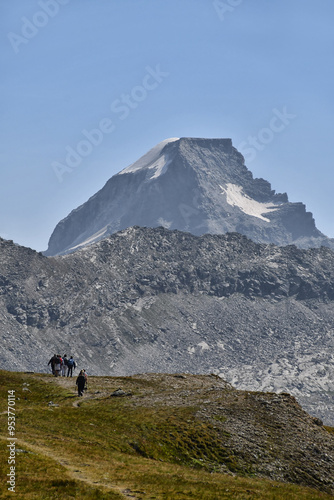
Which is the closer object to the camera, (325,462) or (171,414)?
(325,462)

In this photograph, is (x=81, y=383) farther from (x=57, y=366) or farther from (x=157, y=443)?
(x=57, y=366)

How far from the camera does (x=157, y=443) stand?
51.3 meters

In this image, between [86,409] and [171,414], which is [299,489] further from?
[86,409]

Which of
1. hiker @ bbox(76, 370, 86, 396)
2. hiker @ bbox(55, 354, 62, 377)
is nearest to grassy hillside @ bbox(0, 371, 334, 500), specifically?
hiker @ bbox(76, 370, 86, 396)

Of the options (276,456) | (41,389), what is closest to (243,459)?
(276,456)

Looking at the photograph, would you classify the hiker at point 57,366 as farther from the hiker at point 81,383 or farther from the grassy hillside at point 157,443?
the hiker at point 81,383

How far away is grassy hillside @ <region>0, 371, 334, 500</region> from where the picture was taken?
36219 millimetres

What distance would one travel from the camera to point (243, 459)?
5188cm

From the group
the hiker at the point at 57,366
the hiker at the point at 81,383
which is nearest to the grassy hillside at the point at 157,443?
the hiker at the point at 81,383

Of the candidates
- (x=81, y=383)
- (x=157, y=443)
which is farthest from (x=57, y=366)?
(x=157, y=443)

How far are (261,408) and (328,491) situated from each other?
11.5 meters

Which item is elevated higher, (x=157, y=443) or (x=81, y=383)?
(x=81, y=383)

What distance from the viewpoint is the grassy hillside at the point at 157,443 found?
119ft

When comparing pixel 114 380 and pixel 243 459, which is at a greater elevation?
Result: pixel 114 380
